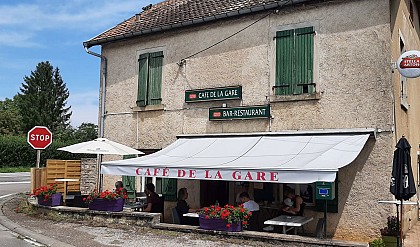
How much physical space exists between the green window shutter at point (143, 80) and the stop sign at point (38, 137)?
3.34m

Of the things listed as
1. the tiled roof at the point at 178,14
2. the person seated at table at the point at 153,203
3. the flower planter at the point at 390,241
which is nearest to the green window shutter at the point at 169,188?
the person seated at table at the point at 153,203

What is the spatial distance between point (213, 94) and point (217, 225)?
15.3ft

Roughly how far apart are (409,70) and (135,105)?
9180mm

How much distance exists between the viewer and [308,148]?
10.8m

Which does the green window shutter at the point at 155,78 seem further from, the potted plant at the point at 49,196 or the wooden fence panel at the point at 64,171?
the wooden fence panel at the point at 64,171

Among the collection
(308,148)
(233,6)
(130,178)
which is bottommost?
(130,178)

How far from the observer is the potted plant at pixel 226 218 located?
10273mm

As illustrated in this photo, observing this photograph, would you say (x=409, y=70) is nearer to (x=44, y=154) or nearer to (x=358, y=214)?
(x=358, y=214)

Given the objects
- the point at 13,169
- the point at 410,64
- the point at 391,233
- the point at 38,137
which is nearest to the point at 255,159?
the point at 391,233

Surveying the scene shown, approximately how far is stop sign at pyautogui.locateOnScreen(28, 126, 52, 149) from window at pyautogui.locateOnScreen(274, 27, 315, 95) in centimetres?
806

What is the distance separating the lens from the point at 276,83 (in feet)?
41.2

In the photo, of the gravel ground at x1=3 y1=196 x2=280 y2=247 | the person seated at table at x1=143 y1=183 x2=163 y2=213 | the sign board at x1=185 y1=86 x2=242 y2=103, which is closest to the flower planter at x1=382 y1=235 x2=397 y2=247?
the gravel ground at x1=3 y1=196 x2=280 y2=247

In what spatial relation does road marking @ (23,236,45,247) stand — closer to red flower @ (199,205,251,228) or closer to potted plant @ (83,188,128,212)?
potted plant @ (83,188,128,212)

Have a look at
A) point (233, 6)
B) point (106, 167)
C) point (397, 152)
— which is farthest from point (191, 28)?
point (397, 152)
